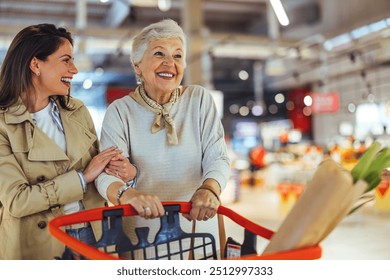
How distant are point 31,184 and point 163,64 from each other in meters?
0.53

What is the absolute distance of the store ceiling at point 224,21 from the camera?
9969 millimetres

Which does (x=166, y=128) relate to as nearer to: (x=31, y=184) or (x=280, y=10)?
(x=31, y=184)

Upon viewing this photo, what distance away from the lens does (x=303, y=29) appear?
1411cm

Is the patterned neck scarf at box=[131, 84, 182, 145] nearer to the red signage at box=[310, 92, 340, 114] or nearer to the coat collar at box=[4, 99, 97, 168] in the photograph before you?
the coat collar at box=[4, 99, 97, 168]

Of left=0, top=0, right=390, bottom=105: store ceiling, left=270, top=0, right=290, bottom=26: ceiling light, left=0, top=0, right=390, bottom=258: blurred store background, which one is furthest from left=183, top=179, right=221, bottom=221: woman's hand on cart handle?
left=0, top=0, right=390, bottom=105: store ceiling

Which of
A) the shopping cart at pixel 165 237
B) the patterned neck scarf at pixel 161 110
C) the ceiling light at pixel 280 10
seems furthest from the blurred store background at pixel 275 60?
the shopping cart at pixel 165 237

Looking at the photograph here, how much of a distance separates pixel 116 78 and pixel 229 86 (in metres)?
5.07

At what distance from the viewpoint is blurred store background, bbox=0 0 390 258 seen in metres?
9.24

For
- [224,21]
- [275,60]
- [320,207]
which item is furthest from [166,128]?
[224,21]

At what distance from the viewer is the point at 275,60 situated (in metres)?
10.3

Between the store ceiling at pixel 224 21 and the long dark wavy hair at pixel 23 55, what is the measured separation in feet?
21.3

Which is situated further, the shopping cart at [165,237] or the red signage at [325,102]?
the red signage at [325,102]

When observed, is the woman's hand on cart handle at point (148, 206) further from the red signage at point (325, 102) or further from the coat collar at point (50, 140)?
the red signage at point (325, 102)
